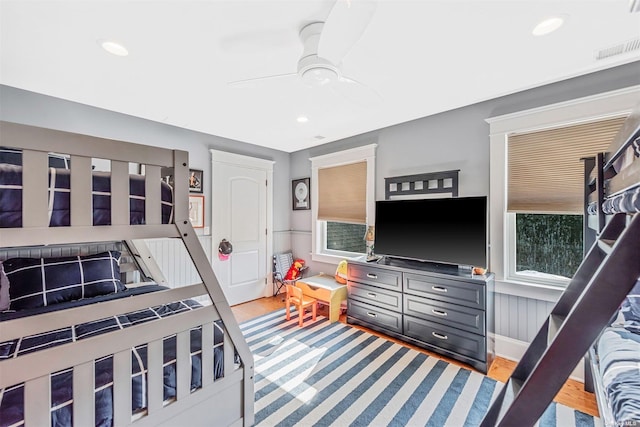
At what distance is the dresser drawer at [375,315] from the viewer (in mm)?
2742

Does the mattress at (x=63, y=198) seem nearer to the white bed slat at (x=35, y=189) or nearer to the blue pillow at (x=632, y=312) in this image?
the white bed slat at (x=35, y=189)

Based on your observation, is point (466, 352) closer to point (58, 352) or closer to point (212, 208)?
point (58, 352)

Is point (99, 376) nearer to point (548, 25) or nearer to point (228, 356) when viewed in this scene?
point (228, 356)

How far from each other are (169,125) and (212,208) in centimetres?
114

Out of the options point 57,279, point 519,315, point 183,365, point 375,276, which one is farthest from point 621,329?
point 57,279

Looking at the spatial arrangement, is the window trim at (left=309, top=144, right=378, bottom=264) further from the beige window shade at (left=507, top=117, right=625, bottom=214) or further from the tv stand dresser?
the beige window shade at (left=507, top=117, right=625, bottom=214)

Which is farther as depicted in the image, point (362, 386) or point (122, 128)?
point (122, 128)

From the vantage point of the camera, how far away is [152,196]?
1137 millimetres

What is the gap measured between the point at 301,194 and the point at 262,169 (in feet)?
2.46

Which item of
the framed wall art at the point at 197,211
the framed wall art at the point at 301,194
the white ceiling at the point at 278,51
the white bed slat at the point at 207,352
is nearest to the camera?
the white bed slat at the point at 207,352

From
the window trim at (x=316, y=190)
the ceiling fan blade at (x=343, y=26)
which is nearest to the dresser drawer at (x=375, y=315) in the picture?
the window trim at (x=316, y=190)

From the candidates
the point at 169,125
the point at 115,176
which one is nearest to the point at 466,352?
the point at 115,176

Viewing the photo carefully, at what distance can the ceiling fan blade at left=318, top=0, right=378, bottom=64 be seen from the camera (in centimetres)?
115

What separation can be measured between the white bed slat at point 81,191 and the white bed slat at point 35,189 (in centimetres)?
7
